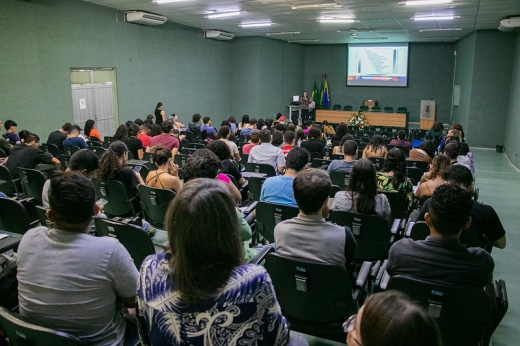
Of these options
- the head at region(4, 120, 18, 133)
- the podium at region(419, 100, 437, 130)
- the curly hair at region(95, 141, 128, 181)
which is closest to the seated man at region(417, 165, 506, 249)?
the curly hair at region(95, 141, 128, 181)

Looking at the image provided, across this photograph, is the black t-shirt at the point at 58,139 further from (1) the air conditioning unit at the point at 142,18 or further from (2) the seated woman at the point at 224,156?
(1) the air conditioning unit at the point at 142,18

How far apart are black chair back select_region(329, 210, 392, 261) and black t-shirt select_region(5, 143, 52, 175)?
→ 14.4 ft

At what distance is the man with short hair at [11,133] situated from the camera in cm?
755

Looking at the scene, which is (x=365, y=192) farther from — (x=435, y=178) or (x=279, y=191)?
(x=435, y=178)

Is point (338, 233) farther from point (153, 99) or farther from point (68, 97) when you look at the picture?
point (153, 99)

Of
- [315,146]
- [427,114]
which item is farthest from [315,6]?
[427,114]

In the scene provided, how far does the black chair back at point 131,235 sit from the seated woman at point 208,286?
4.94ft

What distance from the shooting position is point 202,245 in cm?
125

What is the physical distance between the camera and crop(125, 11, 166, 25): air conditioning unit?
10.5 m

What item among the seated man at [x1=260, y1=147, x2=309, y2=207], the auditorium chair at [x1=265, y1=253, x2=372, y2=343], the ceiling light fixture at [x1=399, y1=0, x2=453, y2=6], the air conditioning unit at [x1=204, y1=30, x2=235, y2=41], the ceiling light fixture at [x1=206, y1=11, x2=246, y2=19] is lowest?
the auditorium chair at [x1=265, y1=253, x2=372, y2=343]

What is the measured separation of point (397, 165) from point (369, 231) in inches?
48.2

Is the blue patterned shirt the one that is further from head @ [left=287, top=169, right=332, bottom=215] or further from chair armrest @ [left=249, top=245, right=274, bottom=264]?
head @ [left=287, top=169, right=332, bottom=215]

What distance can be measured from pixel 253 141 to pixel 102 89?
19.1ft

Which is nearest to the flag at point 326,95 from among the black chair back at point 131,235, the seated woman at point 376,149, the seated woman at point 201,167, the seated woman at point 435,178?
the seated woman at point 376,149
